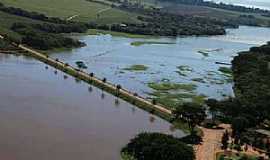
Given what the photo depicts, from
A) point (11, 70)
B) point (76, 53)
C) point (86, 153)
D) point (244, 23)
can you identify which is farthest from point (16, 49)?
point (244, 23)

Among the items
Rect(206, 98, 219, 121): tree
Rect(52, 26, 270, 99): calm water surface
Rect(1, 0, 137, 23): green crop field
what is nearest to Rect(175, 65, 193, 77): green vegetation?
Rect(52, 26, 270, 99): calm water surface

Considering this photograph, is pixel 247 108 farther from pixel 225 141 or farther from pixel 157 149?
pixel 157 149

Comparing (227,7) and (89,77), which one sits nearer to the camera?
(89,77)

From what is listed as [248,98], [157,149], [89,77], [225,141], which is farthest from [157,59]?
[157,149]

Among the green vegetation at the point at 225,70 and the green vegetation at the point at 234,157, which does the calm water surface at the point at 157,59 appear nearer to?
the green vegetation at the point at 225,70

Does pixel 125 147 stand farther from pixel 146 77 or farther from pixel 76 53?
pixel 76 53

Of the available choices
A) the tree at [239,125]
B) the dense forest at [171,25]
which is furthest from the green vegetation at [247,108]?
the dense forest at [171,25]

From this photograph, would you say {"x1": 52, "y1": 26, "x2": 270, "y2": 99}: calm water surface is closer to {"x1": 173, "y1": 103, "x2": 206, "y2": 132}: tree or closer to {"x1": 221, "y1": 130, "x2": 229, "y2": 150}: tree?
{"x1": 173, "y1": 103, "x2": 206, "y2": 132}: tree
